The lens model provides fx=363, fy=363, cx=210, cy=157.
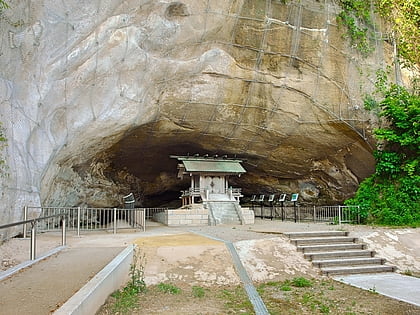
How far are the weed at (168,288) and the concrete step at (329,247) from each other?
128 inches

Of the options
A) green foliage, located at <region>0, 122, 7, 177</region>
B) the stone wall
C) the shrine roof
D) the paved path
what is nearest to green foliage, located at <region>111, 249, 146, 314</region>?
the paved path

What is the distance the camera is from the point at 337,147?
54.1 ft

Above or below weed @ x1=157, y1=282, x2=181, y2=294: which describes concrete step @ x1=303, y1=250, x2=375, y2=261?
above

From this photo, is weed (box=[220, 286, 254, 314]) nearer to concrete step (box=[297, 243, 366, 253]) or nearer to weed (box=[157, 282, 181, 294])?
weed (box=[157, 282, 181, 294])

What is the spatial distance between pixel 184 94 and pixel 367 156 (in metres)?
8.51

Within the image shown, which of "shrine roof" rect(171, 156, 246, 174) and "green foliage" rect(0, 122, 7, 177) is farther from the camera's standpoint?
"shrine roof" rect(171, 156, 246, 174)

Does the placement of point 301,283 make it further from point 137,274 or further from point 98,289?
point 98,289

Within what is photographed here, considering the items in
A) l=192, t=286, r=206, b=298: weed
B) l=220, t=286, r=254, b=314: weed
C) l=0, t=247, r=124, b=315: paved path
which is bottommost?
l=220, t=286, r=254, b=314: weed

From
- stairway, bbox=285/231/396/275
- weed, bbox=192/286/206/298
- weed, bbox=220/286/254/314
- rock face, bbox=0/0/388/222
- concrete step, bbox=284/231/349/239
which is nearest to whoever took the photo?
weed, bbox=220/286/254/314

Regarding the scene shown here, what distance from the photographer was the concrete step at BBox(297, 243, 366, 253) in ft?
25.9

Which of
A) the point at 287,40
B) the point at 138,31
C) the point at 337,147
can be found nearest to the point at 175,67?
the point at 138,31

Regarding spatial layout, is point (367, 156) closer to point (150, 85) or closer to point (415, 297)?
point (150, 85)

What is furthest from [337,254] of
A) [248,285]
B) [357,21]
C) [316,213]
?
[357,21]

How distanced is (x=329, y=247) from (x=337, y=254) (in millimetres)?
375
